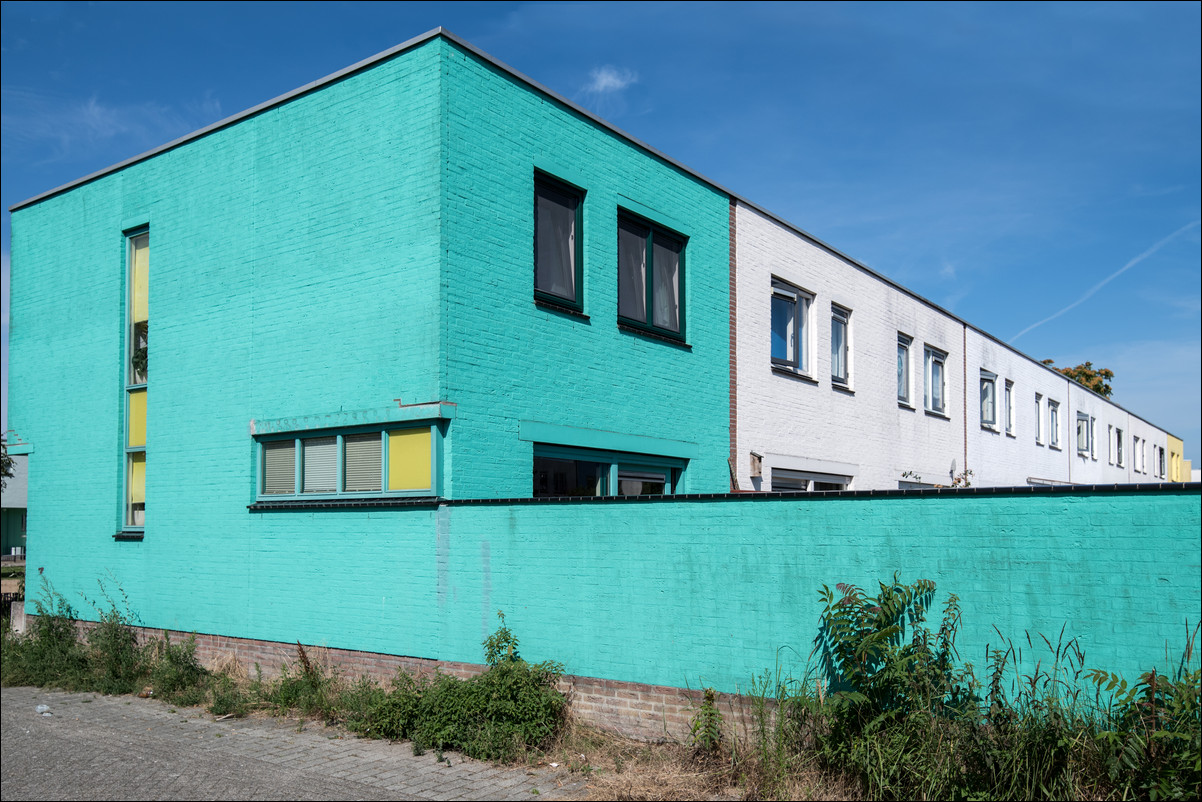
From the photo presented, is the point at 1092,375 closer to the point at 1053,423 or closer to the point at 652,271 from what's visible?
the point at 1053,423

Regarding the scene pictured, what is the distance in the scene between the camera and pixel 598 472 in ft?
36.9

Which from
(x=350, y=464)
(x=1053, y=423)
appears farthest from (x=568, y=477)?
(x=1053, y=423)

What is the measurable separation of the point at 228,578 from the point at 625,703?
17.8ft

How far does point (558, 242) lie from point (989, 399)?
53.8ft

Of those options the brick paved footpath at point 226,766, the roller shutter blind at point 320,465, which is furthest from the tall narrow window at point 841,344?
the brick paved footpath at point 226,766

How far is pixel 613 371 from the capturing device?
11422mm

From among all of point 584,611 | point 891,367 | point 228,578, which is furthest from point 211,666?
point 891,367

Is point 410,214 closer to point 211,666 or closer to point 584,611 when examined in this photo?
point 584,611

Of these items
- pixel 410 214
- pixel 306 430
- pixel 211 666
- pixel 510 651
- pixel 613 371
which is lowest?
pixel 211 666

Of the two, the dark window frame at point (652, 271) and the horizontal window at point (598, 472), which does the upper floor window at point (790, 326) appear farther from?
the horizontal window at point (598, 472)

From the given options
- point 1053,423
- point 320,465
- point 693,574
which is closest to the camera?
point 693,574

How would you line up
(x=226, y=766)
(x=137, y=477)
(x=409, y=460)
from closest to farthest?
(x=226, y=766) < (x=409, y=460) < (x=137, y=477)

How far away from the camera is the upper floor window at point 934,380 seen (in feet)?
66.3

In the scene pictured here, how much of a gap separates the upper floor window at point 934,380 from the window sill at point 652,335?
9198mm
